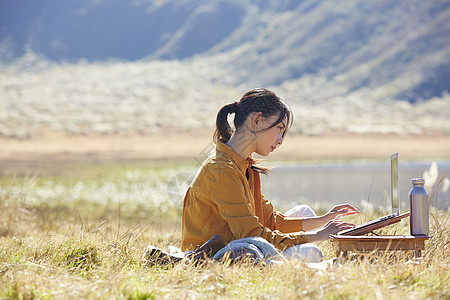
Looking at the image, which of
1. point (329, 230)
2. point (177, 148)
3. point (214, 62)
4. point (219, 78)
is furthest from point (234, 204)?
point (214, 62)

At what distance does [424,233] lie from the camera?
137 inches

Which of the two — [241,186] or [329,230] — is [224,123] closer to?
[241,186]

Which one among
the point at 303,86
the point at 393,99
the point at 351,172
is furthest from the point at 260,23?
the point at 351,172

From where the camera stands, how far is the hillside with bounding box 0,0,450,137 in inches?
1801

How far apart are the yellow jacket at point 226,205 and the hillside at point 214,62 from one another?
32.1 m

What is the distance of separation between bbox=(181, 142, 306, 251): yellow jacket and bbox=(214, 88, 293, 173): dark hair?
0.13 m

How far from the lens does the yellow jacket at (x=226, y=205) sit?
3.39m

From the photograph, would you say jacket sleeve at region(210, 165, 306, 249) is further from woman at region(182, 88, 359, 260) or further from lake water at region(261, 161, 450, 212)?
lake water at region(261, 161, 450, 212)

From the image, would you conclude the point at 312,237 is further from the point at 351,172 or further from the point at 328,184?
the point at 351,172

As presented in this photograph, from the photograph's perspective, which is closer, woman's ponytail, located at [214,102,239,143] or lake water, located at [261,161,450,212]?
woman's ponytail, located at [214,102,239,143]

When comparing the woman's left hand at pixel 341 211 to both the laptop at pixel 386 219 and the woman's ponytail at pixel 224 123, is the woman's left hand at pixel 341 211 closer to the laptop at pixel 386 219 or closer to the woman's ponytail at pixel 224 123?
the laptop at pixel 386 219

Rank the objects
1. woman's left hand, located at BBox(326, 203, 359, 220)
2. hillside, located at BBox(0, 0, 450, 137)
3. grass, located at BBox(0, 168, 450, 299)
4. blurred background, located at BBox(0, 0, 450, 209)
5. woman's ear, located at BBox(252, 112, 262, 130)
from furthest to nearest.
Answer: hillside, located at BBox(0, 0, 450, 137) → blurred background, located at BBox(0, 0, 450, 209) → woman's left hand, located at BBox(326, 203, 359, 220) → woman's ear, located at BBox(252, 112, 262, 130) → grass, located at BBox(0, 168, 450, 299)

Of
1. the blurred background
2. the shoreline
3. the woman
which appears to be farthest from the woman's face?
the shoreline

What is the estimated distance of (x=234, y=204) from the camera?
3.37 meters
